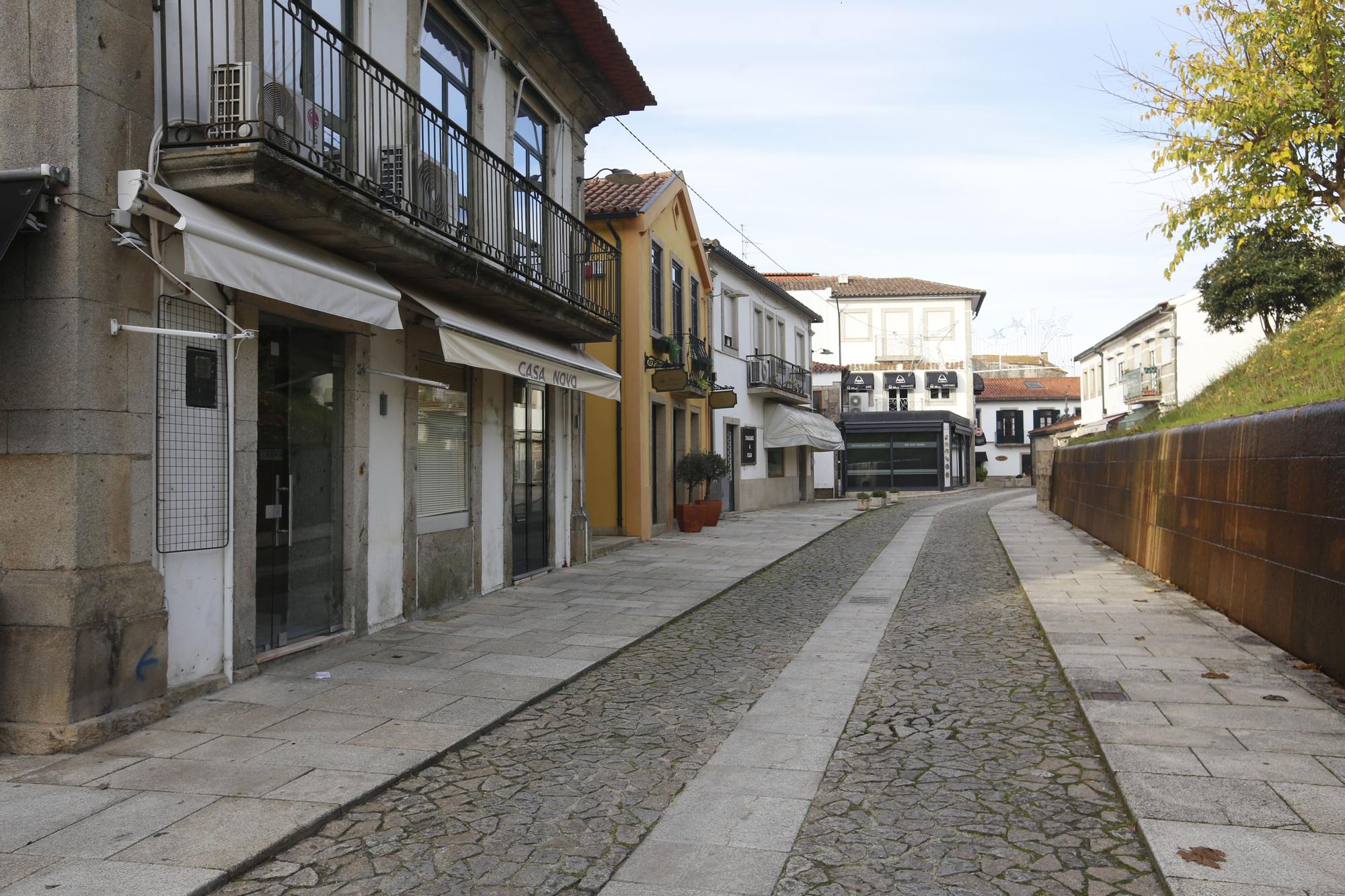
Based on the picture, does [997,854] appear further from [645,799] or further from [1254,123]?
[1254,123]

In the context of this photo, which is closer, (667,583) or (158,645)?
(158,645)

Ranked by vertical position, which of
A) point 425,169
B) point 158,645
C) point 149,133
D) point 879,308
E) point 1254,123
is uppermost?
point 879,308

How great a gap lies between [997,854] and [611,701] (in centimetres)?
292

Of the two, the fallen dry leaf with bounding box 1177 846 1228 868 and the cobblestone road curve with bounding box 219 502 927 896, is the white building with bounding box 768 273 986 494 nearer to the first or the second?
the cobblestone road curve with bounding box 219 502 927 896

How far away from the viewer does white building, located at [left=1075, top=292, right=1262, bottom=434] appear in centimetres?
3469

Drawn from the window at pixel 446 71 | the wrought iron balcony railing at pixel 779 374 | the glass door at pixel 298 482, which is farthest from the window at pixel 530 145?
the wrought iron balcony railing at pixel 779 374

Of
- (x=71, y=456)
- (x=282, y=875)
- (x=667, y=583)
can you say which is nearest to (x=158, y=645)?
(x=71, y=456)

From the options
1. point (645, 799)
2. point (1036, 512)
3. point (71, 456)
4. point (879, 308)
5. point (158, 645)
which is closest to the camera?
point (645, 799)

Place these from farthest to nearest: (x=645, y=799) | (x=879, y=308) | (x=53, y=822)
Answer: (x=879, y=308), (x=645, y=799), (x=53, y=822)

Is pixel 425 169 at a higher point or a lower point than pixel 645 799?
higher

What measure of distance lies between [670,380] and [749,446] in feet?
31.7

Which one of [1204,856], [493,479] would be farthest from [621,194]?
[1204,856]

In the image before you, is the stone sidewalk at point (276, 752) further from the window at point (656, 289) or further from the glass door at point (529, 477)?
the window at point (656, 289)

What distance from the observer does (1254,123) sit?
10.4 meters
